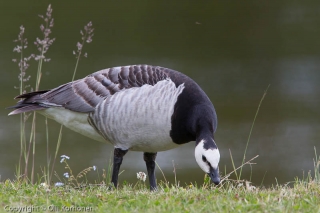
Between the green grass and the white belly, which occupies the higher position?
the white belly

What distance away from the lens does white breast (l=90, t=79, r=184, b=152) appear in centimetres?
613

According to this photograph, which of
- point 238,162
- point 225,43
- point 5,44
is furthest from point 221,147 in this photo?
point 5,44

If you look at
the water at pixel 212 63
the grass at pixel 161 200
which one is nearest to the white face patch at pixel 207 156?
the grass at pixel 161 200

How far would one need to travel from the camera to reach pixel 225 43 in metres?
15.5

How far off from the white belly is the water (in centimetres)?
245

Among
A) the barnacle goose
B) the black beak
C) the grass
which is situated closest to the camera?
the grass

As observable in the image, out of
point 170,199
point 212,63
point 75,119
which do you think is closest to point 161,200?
point 170,199

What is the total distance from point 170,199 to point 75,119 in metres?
2.00

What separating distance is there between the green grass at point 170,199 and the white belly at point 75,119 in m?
1.08

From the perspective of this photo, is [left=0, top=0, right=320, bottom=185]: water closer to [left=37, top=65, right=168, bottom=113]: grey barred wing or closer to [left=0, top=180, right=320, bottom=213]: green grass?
[left=37, top=65, right=168, bottom=113]: grey barred wing

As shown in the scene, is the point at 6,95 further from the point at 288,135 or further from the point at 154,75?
the point at 154,75

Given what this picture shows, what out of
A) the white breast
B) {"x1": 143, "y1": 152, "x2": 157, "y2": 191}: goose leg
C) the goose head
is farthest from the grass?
{"x1": 143, "y1": 152, "x2": 157, "y2": 191}: goose leg

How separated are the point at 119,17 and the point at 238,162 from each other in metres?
7.59

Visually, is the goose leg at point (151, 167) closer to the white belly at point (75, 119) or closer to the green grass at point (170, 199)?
the white belly at point (75, 119)
